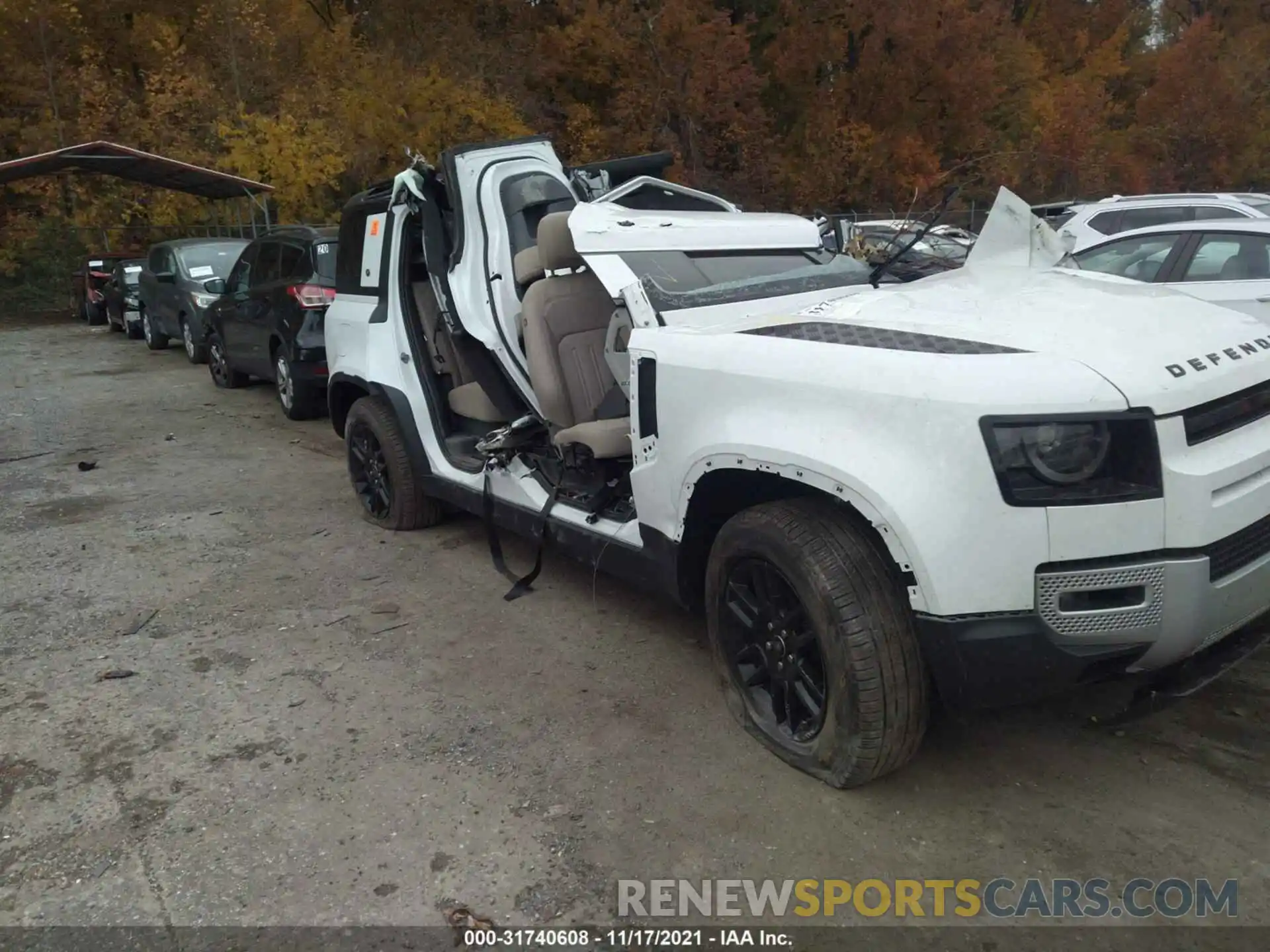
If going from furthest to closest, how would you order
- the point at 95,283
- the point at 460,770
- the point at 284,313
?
the point at 95,283, the point at 284,313, the point at 460,770

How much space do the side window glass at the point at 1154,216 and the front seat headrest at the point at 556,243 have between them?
9.89 metres

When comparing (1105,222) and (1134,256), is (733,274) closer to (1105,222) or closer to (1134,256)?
(1134,256)

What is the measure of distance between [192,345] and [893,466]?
12666 mm

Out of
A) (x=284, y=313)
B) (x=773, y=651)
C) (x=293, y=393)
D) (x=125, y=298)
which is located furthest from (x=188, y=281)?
(x=773, y=651)

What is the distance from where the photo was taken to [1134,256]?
8055mm

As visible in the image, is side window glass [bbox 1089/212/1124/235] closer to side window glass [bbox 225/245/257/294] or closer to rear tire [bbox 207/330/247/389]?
side window glass [bbox 225/245/257/294]

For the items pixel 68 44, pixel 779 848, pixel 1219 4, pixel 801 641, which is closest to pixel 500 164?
pixel 801 641

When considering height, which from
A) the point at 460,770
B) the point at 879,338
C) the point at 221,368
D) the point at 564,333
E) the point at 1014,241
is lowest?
the point at 460,770

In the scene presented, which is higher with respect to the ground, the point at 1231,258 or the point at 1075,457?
the point at 1231,258

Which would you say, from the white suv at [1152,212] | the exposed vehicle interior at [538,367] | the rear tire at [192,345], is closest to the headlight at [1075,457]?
the exposed vehicle interior at [538,367]

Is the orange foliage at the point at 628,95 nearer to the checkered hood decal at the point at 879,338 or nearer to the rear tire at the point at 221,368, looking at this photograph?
the rear tire at the point at 221,368

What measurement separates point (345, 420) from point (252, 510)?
946 mm

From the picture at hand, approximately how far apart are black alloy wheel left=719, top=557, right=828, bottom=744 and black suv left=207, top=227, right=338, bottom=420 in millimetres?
6013

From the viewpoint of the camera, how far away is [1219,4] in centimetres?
3584
